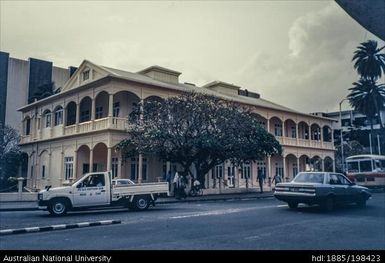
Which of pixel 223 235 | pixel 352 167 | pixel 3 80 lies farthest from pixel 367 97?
pixel 223 235

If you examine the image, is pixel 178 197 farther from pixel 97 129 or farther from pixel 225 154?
Answer: pixel 97 129

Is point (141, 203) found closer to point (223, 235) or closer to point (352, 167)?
point (223, 235)

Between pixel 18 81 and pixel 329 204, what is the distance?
128ft

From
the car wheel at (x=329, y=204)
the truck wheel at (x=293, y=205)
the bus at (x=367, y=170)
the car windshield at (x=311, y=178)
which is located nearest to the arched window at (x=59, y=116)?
the truck wheel at (x=293, y=205)

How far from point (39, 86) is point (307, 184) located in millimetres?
35758

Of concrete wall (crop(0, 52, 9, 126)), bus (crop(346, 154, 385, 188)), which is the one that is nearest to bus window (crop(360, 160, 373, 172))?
bus (crop(346, 154, 385, 188))

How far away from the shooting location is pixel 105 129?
27672 millimetres

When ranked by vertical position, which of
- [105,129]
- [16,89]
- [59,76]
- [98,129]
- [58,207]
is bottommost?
[58,207]

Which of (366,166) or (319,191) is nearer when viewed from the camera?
(319,191)

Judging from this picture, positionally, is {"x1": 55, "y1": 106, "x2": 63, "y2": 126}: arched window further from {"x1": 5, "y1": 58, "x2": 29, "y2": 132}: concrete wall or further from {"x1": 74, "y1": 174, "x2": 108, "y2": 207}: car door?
{"x1": 74, "y1": 174, "x2": 108, "y2": 207}: car door

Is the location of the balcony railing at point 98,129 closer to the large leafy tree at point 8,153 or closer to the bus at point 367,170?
the large leafy tree at point 8,153

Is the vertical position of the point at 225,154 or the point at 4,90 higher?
the point at 4,90

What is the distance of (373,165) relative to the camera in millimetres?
32094
